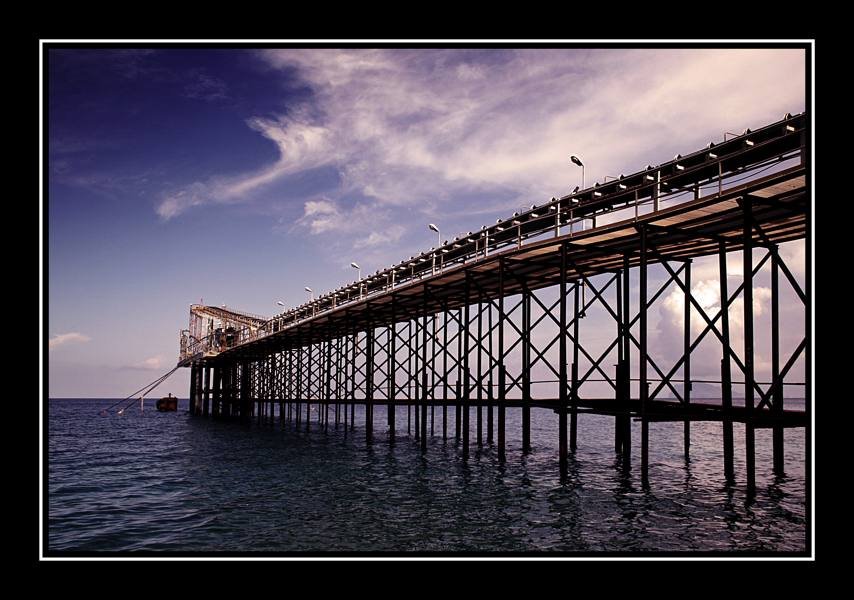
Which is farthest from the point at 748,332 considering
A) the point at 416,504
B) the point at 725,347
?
the point at 416,504

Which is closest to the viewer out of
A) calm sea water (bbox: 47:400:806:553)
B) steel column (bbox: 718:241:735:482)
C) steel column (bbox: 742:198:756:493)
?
calm sea water (bbox: 47:400:806:553)

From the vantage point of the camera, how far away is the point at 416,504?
17.3 m

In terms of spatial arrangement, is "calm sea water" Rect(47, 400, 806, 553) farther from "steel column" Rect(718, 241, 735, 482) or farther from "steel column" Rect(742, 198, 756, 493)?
"steel column" Rect(718, 241, 735, 482)

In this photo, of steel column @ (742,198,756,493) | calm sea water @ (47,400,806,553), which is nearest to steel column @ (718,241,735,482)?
steel column @ (742,198,756,493)

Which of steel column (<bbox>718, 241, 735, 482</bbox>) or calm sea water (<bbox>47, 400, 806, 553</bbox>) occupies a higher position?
steel column (<bbox>718, 241, 735, 482</bbox>)

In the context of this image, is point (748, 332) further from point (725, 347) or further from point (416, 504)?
point (416, 504)

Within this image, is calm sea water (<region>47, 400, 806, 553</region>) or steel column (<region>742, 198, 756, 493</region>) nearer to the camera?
calm sea water (<region>47, 400, 806, 553</region>)

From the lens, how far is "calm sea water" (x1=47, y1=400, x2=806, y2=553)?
13539 mm

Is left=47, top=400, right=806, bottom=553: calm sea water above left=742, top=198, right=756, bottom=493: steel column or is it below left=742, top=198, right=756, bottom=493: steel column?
below

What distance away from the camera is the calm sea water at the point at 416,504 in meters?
13.5

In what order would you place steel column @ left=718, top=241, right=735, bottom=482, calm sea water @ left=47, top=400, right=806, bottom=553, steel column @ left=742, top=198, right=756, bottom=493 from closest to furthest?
calm sea water @ left=47, top=400, right=806, bottom=553 < steel column @ left=742, top=198, right=756, bottom=493 < steel column @ left=718, top=241, right=735, bottom=482
